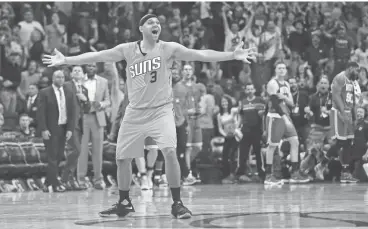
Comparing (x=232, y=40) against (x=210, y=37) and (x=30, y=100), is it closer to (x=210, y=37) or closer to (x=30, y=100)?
(x=210, y=37)

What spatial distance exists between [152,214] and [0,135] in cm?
723

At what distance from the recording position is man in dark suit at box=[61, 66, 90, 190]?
555 inches

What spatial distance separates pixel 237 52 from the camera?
8266mm

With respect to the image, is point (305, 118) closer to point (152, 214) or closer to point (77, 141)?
point (77, 141)

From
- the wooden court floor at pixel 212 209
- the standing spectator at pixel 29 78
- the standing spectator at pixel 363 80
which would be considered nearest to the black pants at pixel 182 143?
the wooden court floor at pixel 212 209

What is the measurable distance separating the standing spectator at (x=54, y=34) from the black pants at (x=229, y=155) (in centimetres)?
494

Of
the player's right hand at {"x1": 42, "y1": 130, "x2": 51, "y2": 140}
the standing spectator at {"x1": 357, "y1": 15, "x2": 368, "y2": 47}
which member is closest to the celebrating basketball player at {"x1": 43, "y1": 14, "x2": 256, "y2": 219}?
the player's right hand at {"x1": 42, "y1": 130, "x2": 51, "y2": 140}

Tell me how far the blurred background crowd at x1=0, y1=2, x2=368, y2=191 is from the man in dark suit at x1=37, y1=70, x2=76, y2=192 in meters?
2.81

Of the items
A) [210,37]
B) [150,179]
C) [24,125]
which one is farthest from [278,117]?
[210,37]

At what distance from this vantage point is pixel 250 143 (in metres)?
16.2

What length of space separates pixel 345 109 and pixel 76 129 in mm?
5068

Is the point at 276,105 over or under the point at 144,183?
over

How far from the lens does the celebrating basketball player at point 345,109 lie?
1506 centimetres

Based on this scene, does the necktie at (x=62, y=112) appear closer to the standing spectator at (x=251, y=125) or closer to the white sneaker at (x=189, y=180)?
the white sneaker at (x=189, y=180)
